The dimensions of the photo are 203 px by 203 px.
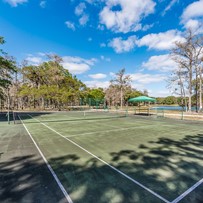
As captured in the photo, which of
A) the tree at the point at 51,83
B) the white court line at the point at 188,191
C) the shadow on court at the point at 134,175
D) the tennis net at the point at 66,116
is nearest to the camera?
the white court line at the point at 188,191

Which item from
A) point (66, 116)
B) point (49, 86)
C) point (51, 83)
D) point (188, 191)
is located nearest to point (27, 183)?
point (188, 191)

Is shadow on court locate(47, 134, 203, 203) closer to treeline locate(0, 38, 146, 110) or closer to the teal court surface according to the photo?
the teal court surface

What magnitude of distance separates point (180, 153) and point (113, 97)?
4891 centimetres

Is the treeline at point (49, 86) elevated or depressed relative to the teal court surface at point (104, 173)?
elevated

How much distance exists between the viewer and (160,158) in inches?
181

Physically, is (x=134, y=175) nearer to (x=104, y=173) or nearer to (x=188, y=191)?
(x=104, y=173)

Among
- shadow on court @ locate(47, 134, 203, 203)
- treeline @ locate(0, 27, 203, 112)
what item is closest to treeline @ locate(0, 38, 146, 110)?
treeline @ locate(0, 27, 203, 112)

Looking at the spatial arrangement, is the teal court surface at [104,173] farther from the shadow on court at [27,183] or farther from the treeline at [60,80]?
the treeline at [60,80]

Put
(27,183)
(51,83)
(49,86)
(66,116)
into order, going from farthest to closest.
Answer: (51,83) → (49,86) → (66,116) → (27,183)

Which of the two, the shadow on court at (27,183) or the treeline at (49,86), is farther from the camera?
the treeline at (49,86)

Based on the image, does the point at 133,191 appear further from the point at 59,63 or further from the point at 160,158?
the point at 59,63

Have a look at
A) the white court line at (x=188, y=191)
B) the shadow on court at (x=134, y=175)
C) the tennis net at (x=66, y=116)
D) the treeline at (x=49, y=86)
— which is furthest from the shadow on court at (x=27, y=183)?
the treeline at (x=49, y=86)

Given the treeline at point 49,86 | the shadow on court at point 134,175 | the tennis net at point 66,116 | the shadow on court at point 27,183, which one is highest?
the treeline at point 49,86

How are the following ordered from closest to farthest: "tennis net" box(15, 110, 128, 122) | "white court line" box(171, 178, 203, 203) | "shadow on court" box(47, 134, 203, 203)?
1. "white court line" box(171, 178, 203, 203)
2. "shadow on court" box(47, 134, 203, 203)
3. "tennis net" box(15, 110, 128, 122)
